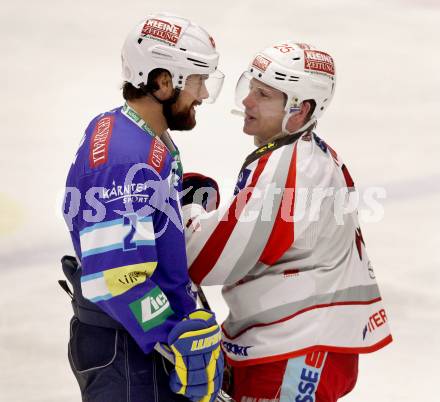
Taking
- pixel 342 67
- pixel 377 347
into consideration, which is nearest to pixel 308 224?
pixel 377 347

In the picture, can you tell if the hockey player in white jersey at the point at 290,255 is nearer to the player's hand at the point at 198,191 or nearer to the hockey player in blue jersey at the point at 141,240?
the player's hand at the point at 198,191

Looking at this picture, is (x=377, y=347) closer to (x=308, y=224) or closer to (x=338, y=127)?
(x=308, y=224)

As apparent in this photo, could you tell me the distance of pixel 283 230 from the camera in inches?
100

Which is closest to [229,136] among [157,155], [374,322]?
[374,322]

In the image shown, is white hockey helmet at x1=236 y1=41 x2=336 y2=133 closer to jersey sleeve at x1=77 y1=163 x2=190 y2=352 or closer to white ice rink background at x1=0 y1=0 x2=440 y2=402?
jersey sleeve at x1=77 y1=163 x2=190 y2=352

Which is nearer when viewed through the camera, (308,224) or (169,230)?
(169,230)

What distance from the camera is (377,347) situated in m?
2.68

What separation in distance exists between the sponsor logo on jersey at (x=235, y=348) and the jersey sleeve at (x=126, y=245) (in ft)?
1.43

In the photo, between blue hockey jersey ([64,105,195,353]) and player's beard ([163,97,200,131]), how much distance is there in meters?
0.08

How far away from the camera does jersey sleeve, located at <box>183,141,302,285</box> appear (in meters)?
2.52

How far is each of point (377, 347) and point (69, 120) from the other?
3.23 m

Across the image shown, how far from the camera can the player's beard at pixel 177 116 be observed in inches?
93.9

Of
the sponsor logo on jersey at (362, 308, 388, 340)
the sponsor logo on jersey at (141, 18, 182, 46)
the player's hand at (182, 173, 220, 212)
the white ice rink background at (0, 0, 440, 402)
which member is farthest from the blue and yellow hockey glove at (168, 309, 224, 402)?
the white ice rink background at (0, 0, 440, 402)

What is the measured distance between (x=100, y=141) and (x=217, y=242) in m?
0.44
